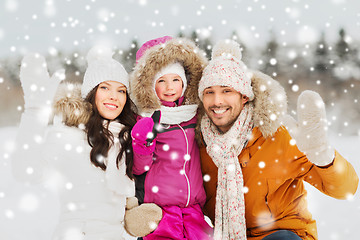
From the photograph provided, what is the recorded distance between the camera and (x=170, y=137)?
2.40 m

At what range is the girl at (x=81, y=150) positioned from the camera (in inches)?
78.5

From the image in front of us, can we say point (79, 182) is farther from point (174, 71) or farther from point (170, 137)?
point (174, 71)

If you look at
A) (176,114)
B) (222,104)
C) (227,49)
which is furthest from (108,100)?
(227,49)

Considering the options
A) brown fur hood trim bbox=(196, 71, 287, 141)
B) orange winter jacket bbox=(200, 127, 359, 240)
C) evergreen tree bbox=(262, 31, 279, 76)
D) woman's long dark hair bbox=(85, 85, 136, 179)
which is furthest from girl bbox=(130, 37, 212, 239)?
evergreen tree bbox=(262, 31, 279, 76)

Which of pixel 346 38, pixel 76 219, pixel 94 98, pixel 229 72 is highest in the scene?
pixel 346 38

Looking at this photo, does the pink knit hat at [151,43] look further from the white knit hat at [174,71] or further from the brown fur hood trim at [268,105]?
the brown fur hood trim at [268,105]

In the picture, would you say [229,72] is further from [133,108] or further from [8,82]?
[8,82]

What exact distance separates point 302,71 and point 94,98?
1257 centimetres

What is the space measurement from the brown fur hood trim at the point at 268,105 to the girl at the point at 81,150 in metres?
0.99

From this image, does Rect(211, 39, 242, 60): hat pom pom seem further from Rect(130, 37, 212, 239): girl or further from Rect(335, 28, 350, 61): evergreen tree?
Rect(335, 28, 350, 61): evergreen tree

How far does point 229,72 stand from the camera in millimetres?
2396

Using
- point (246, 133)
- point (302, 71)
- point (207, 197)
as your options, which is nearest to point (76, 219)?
point (207, 197)

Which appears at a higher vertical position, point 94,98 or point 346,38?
point 346,38

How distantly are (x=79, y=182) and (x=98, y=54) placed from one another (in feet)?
3.28
